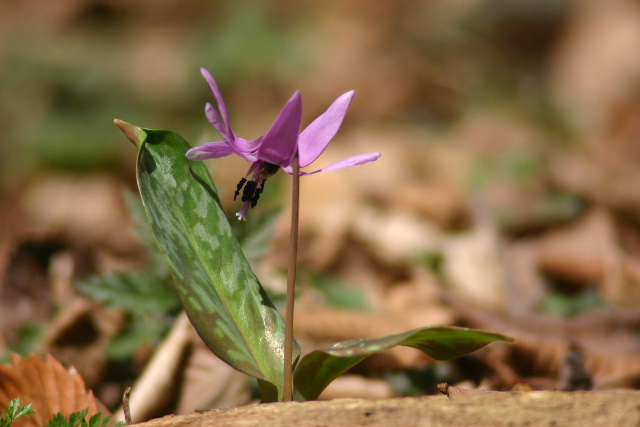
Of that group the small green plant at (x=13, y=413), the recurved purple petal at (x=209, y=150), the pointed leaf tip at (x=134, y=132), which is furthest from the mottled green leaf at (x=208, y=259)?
the small green plant at (x=13, y=413)

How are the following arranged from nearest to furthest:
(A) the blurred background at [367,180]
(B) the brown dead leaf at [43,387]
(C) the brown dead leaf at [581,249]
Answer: (B) the brown dead leaf at [43,387], (A) the blurred background at [367,180], (C) the brown dead leaf at [581,249]

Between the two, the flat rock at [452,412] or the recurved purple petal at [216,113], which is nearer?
the flat rock at [452,412]

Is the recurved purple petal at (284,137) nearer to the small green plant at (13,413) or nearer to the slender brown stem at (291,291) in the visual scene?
the slender brown stem at (291,291)

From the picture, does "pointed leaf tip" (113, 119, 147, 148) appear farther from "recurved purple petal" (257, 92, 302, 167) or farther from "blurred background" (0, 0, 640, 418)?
"blurred background" (0, 0, 640, 418)

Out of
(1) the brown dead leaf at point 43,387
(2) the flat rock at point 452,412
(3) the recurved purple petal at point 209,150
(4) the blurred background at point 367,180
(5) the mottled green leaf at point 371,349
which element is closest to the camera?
(2) the flat rock at point 452,412

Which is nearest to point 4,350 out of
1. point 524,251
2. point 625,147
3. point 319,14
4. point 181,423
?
point 181,423

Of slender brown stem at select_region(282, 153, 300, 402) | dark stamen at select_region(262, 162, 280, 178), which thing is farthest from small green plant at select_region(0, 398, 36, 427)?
dark stamen at select_region(262, 162, 280, 178)
